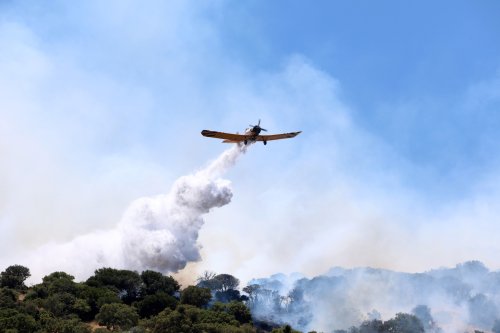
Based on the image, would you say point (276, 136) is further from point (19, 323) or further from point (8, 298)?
point (8, 298)

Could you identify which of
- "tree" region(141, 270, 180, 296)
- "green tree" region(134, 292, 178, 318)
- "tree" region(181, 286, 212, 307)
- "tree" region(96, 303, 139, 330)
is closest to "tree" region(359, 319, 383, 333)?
"tree" region(181, 286, 212, 307)

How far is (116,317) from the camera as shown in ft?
358

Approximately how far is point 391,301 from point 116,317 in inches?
3860

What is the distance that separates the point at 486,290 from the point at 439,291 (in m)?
15.3

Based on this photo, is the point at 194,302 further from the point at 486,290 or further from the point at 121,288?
the point at 486,290

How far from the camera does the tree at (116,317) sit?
108750 mm

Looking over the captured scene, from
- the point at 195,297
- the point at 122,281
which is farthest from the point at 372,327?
the point at 122,281

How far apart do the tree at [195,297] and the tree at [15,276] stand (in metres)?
38.8

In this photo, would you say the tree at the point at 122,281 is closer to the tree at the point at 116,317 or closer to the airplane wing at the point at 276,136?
the tree at the point at 116,317

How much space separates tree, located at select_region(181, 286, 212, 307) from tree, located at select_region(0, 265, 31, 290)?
3885cm

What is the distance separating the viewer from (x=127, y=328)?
106062 mm

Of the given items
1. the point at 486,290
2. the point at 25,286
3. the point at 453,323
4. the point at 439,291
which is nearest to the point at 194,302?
the point at 25,286

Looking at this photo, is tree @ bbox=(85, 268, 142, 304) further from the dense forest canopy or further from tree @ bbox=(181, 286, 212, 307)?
tree @ bbox=(181, 286, 212, 307)

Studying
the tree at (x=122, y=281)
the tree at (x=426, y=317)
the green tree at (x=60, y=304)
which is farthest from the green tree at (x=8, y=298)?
the tree at (x=426, y=317)
